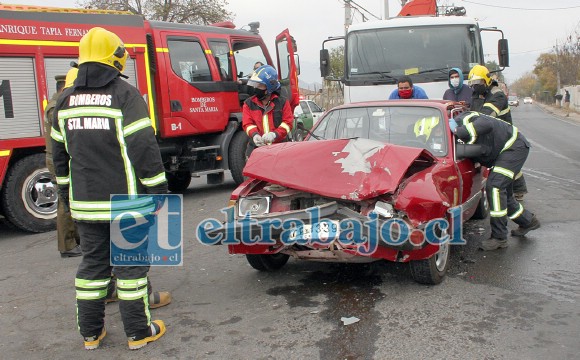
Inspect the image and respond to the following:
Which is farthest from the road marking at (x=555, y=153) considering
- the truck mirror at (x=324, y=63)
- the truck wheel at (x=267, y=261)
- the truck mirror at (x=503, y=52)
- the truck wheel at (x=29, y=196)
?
the truck wheel at (x=29, y=196)

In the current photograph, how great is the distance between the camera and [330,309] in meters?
4.34

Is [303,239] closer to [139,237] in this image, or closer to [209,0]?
[139,237]

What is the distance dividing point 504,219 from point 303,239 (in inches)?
105

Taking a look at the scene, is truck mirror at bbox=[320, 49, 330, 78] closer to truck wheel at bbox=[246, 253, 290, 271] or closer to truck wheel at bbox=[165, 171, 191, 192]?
truck wheel at bbox=[165, 171, 191, 192]

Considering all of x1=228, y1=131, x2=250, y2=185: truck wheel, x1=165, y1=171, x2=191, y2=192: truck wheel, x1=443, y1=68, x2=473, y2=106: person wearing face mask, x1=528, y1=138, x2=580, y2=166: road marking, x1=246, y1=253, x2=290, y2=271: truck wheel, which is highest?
x1=443, y1=68, x2=473, y2=106: person wearing face mask

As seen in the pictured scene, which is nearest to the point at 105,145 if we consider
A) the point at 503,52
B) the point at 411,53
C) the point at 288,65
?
the point at 288,65

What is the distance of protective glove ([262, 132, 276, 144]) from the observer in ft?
21.8

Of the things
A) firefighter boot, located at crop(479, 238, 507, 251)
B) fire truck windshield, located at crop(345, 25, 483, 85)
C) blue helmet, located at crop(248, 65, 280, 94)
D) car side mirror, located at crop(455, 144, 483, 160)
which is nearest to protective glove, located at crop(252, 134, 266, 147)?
blue helmet, located at crop(248, 65, 280, 94)

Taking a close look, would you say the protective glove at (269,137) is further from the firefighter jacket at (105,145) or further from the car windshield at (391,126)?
the firefighter jacket at (105,145)

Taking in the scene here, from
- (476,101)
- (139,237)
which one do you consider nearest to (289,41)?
(476,101)

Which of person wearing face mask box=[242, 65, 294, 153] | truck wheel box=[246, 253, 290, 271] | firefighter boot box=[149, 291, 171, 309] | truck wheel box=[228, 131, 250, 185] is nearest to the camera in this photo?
firefighter boot box=[149, 291, 171, 309]

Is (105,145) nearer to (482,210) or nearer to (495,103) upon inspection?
(495,103)

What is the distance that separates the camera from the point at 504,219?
5.93 meters

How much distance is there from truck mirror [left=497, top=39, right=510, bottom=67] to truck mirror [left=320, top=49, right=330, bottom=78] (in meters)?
3.25
